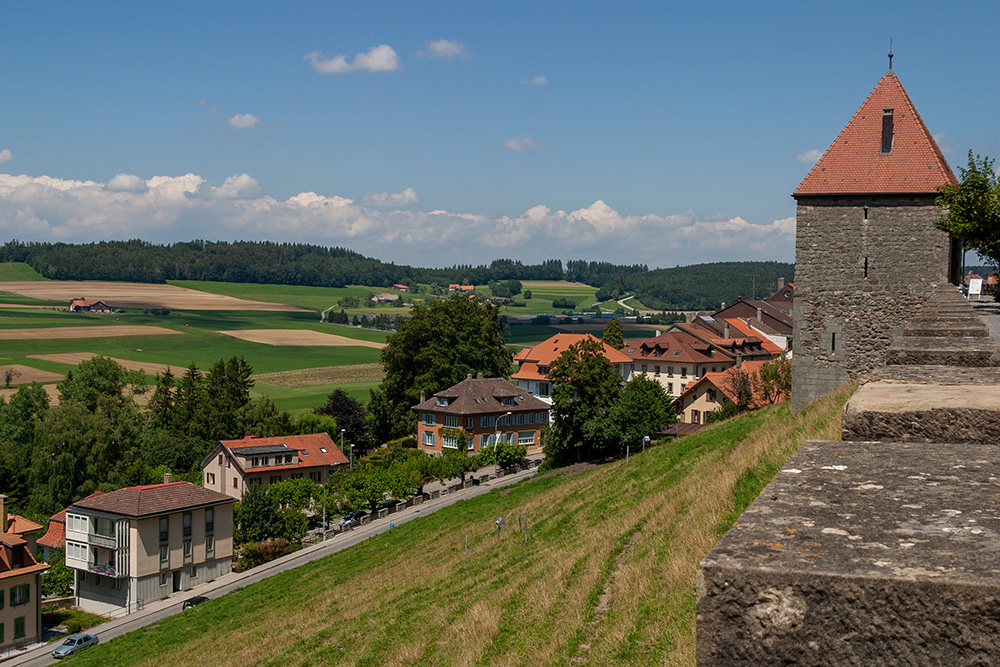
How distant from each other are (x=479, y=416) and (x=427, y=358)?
9602mm

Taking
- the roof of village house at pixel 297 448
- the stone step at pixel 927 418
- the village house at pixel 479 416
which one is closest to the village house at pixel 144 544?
the roof of village house at pixel 297 448

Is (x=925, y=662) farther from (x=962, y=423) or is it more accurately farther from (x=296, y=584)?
(x=296, y=584)

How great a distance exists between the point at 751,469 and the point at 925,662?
11.3 meters

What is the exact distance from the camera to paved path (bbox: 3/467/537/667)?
4678cm

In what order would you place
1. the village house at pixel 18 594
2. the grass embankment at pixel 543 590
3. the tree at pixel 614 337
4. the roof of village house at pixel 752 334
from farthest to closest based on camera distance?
the tree at pixel 614 337, the roof of village house at pixel 752 334, the village house at pixel 18 594, the grass embankment at pixel 543 590

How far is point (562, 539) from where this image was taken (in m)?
20.3

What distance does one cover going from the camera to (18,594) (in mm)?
49594

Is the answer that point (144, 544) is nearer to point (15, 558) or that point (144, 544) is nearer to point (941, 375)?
point (15, 558)

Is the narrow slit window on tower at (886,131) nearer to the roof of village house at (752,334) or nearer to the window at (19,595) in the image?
the window at (19,595)

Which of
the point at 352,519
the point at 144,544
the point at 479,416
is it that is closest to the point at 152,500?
the point at 144,544

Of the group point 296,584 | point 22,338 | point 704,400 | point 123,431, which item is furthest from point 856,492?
point 22,338

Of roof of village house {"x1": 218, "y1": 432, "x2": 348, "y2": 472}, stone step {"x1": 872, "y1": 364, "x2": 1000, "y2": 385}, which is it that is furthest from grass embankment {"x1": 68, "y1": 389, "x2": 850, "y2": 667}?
Answer: roof of village house {"x1": 218, "y1": 432, "x2": 348, "y2": 472}

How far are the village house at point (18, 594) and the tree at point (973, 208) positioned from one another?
1954 inches

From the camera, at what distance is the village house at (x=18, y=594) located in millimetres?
49062
